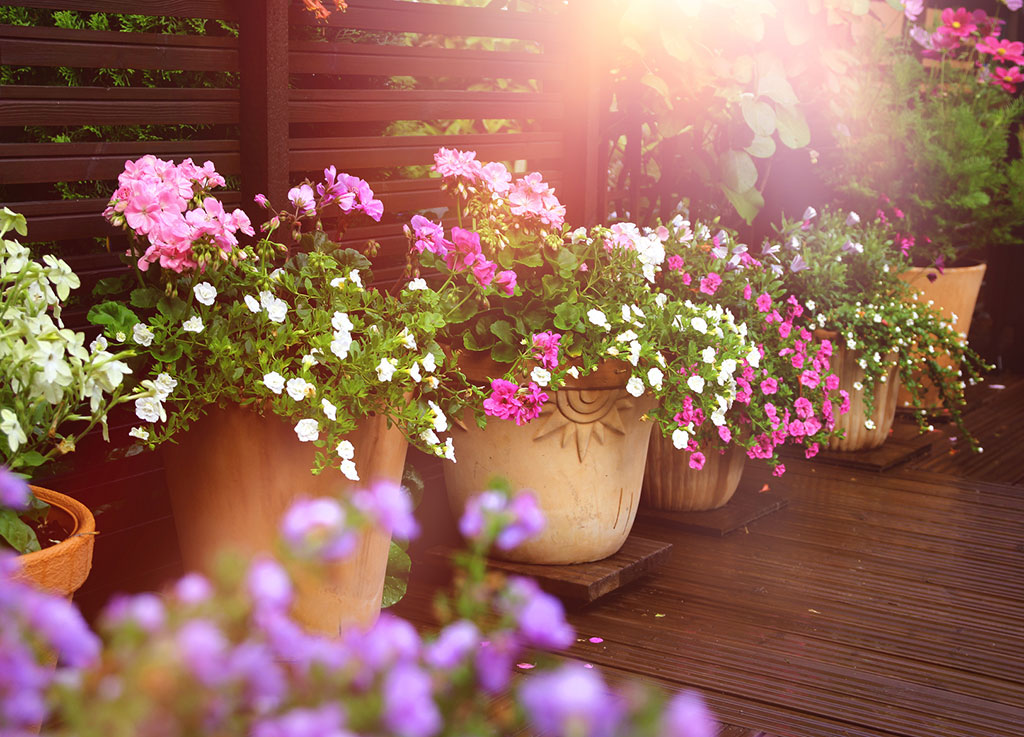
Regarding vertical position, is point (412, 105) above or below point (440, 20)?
below

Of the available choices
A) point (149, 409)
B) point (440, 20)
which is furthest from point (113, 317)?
point (440, 20)

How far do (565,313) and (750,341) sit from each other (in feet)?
2.50

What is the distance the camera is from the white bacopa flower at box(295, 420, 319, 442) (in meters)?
1.97

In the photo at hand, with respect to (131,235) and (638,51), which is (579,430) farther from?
(638,51)

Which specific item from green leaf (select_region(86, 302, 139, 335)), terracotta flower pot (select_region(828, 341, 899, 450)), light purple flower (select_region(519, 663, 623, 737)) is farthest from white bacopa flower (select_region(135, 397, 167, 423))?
terracotta flower pot (select_region(828, 341, 899, 450))

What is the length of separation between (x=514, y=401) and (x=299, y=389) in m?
0.62

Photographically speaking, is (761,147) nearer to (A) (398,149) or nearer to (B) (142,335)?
(A) (398,149)

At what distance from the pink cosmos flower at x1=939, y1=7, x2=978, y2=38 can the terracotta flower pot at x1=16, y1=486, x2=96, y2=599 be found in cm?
451

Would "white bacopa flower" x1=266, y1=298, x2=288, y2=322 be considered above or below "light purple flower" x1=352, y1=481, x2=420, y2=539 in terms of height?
below

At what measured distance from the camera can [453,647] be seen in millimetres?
509

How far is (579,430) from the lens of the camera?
265 centimetres

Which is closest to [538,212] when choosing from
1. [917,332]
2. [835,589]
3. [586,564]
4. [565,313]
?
[565,313]

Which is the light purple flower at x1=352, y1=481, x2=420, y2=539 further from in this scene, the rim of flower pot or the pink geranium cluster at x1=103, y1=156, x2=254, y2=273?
the rim of flower pot

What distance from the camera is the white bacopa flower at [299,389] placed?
6.38ft
